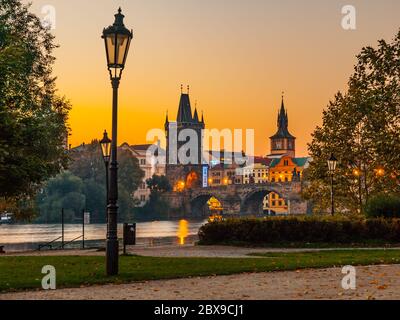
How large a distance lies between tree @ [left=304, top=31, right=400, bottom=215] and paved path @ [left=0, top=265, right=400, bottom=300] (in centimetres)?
2257

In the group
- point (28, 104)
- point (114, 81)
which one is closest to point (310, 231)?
point (28, 104)

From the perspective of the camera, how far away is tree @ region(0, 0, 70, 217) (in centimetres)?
2445

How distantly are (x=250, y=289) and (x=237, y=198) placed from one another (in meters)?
153

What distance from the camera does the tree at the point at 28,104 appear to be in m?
24.5

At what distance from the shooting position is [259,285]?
1387 cm

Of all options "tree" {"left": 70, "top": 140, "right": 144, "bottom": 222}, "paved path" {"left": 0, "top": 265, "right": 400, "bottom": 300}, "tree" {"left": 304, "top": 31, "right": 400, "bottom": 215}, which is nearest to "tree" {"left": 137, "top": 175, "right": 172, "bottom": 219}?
"tree" {"left": 70, "top": 140, "right": 144, "bottom": 222}

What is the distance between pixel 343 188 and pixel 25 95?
23989 mm

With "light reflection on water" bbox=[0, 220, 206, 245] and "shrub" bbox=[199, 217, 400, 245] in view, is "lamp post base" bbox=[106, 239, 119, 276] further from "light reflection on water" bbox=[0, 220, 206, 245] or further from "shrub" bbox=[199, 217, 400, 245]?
"light reflection on water" bbox=[0, 220, 206, 245]

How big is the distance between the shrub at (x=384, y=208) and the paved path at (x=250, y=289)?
61.6 ft

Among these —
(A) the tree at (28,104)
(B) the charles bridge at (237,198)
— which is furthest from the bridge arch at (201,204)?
(A) the tree at (28,104)

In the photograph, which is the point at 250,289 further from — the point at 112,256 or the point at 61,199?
the point at 61,199

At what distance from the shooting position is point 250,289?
13.3 meters
